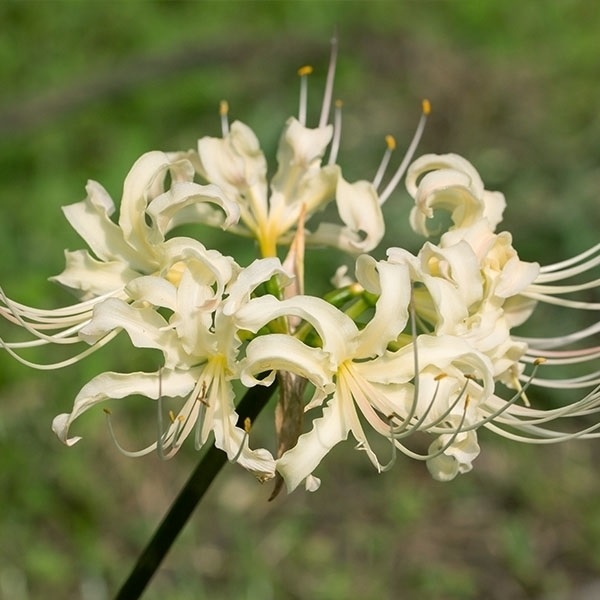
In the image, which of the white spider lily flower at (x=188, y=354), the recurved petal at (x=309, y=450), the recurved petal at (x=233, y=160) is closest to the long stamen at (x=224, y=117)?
the recurved petal at (x=233, y=160)

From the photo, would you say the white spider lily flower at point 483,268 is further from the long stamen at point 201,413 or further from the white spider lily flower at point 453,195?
the long stamen at point 201,413

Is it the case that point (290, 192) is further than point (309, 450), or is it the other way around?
point (290, 192)

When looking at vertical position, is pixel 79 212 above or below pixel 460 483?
above

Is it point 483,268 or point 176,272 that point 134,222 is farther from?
point 483,268

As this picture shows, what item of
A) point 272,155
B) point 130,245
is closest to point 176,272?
point 130,245

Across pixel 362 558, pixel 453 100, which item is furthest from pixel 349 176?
pixel 362 558

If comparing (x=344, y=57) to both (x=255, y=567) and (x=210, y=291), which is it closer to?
(x=255, y=567)

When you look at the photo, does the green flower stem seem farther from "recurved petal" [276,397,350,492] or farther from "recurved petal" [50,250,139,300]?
"recurved petal" [50,250,139,300]
